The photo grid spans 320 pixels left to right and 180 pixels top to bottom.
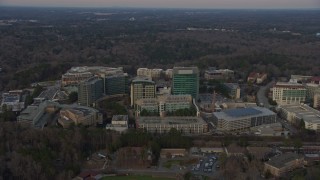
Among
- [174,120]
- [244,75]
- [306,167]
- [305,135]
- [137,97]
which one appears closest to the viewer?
[306,167]

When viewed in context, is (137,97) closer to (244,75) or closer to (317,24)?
(244,75)

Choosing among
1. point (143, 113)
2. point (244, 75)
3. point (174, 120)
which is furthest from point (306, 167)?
point (244, 75)

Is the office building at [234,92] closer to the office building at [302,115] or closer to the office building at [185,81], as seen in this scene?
the office building at [185,81]

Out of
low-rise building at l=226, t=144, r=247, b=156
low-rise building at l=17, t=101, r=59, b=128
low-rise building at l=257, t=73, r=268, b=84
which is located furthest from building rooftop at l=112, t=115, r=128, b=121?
low-rise building at l=257, t=73, r=268, b=84

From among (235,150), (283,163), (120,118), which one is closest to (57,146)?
(120,118)

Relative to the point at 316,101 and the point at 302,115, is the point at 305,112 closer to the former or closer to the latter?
the point at 302,115

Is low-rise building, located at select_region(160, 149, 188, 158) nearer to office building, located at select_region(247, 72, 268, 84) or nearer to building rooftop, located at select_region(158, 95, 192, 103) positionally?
building rooftop, located at select_region(158, 95, 192, 103)
